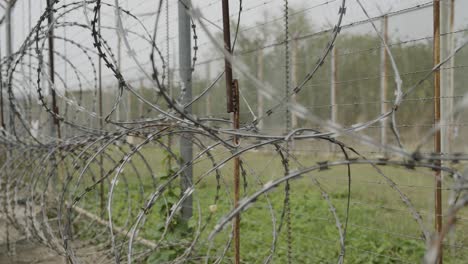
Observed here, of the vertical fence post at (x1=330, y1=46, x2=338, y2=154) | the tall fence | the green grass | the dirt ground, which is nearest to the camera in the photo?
the tall fence

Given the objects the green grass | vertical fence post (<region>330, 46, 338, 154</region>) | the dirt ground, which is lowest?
the dirt ground

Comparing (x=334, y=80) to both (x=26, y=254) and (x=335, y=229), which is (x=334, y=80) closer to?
(x=335, y=229)

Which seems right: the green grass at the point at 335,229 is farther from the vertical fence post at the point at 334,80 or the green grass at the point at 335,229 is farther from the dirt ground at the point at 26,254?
the vertical fence post at the point at 334,80

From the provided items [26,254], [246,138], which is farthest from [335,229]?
[26,254]

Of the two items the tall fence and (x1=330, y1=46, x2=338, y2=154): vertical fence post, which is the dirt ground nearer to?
the tall fence

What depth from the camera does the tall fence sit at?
1845 mm

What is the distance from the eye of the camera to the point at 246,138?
6.64 feet

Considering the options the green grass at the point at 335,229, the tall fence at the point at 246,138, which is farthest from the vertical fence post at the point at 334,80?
the green grass at the point at 335,229

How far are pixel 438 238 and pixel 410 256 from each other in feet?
10.4

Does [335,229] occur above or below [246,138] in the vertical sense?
below

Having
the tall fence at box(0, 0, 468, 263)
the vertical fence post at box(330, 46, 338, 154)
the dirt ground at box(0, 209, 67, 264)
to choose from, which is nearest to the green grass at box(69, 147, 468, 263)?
the tall fence at box(0, 0, 468, 263)

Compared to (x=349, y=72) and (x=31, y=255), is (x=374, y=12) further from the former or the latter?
(x=31, y=255)

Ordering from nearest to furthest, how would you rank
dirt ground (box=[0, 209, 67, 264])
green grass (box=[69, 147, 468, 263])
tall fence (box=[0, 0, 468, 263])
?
tall fence (box=[0, 0, 468, 263]) < green grass (box=[69, 147, 468, 263]) < dirt ground (box=[0, 209, 67, 264])

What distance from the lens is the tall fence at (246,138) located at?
1.84m
